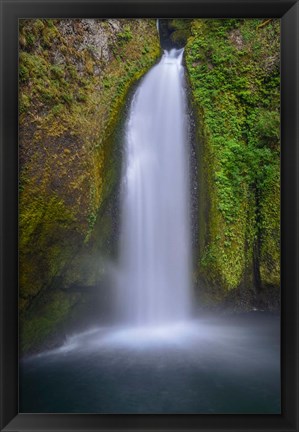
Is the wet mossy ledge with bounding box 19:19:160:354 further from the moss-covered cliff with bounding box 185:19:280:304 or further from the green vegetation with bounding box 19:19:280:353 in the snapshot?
the moss-covered cliff with bounding box 185:19:280:304

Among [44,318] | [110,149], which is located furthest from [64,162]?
[44,318]

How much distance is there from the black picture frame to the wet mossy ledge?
1.19 metres

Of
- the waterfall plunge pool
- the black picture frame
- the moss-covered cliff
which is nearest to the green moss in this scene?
the waterfall plunge pool

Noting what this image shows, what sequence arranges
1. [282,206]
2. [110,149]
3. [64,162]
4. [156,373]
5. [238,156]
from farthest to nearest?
[238,156] → [110,149] → [64,162] → [156,373] → [282,206]

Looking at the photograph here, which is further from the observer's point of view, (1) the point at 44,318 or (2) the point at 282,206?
(1) the point at 44,318

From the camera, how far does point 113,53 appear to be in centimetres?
455

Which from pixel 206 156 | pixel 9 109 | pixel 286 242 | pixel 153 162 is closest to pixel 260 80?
pixel 206 156

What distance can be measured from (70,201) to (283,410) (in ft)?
8.70

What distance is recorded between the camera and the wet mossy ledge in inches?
132

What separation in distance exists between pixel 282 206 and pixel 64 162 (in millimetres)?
2374

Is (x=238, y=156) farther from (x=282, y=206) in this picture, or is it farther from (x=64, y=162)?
(x=282, y=206)

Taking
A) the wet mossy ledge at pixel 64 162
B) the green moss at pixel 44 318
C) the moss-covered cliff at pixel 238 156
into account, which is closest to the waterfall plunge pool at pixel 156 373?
the green moss at pixel 44 318

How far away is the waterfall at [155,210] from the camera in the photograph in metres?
4.61

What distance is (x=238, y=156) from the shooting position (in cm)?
486
